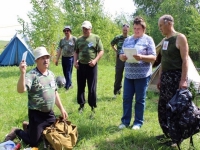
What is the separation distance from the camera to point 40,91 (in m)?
3.42

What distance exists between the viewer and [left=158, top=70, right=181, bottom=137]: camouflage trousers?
3451 mm

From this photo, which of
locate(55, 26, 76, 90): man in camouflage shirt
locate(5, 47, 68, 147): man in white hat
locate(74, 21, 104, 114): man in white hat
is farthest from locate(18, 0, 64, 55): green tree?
locate(5, 47, 68, 147): man in white hat

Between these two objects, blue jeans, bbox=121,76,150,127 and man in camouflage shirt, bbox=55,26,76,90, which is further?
man in camouflage shirt, bbox=55,26,76,90

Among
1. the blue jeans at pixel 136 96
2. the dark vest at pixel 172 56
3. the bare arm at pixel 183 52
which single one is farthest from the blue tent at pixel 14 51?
the bare arm at pixel 183 52

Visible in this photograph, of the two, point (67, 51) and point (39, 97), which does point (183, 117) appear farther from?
point (67, 51)

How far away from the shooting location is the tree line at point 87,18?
1206 cm

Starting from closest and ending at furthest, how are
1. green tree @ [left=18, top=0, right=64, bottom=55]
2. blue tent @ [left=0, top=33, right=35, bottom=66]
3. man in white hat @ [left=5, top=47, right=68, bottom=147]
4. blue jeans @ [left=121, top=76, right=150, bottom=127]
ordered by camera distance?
1. man in white hat @ [left=5, top=47, right=68, bottom=147]
2. blue jeans @ [left=121, top=76, right=150, bottom=127]
3. green tree @ [left=18, top=0, right=64, bottom=55]
4. blue tent @ [left=0, top=33, right=35, bottom=66]

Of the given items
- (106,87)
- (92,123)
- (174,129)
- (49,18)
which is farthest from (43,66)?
(49,18)

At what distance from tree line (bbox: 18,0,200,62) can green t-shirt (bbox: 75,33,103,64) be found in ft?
24.9

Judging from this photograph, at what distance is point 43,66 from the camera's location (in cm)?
343

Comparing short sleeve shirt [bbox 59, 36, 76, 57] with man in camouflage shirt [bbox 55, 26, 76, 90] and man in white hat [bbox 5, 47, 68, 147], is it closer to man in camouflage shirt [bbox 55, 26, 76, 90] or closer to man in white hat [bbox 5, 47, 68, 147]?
man in camouflage shirt [bbox 55, 26, 76, 90]

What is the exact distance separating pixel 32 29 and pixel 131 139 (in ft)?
31.8

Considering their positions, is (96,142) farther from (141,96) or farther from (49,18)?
(49,18)

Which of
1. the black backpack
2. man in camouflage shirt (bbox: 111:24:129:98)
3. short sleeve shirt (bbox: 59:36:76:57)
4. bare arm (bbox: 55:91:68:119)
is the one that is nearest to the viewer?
the black backpack
